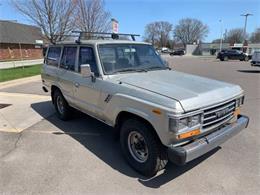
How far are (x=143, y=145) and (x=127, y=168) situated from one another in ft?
1.66

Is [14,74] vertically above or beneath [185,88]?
beneath

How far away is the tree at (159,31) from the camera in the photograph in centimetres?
10000

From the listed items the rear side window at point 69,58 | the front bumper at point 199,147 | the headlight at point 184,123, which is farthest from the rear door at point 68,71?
the front bumper at point 199,147

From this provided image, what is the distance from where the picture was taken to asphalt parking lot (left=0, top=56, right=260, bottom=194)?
3.16 meters

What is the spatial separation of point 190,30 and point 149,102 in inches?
4049

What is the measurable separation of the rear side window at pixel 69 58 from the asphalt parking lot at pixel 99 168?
1.49m

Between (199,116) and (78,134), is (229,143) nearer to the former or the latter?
(199,116)

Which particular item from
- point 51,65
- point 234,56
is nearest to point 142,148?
point 51,65

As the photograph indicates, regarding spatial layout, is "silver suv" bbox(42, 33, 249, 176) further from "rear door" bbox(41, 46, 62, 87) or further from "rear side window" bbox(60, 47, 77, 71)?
"rear door" bbox(41, 46, 62, 87)

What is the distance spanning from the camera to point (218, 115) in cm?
327

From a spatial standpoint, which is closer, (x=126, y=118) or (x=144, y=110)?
(x=144, y=110)

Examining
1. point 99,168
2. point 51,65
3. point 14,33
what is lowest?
point 99,168

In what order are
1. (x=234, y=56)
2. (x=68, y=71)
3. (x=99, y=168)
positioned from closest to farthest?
(x=99, y=168) → (x=68, y=71) → (x=234, y=56)

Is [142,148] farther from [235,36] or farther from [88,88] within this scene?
[235,36]
